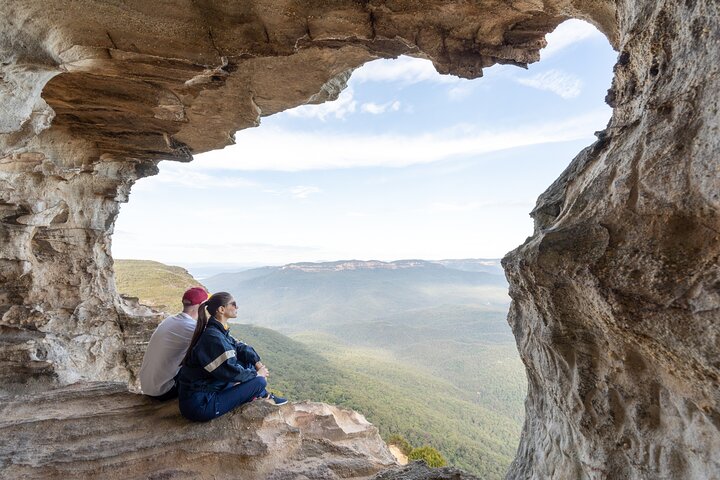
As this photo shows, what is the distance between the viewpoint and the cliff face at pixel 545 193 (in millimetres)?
2930

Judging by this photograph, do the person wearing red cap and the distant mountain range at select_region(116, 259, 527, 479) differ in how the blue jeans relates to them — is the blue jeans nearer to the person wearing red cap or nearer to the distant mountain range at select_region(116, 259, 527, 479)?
the person wearing red cap

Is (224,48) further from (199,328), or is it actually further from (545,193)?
(545,193)

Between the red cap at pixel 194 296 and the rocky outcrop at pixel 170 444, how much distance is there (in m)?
1.84

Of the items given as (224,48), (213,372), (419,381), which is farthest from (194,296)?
(419,381)

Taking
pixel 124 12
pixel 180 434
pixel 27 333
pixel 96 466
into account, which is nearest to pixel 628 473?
pixel 180 434

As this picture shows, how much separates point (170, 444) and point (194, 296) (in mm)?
2247

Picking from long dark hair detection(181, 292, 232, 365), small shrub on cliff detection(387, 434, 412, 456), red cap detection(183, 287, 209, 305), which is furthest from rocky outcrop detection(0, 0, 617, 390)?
small shrub on cliff detection(387, 434, 412, 456)

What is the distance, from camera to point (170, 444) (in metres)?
5.50

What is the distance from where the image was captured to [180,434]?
18.6ft

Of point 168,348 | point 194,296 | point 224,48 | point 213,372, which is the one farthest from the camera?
point 194,296

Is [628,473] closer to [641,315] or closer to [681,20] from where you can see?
[641,315]

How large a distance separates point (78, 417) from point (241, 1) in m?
7.22

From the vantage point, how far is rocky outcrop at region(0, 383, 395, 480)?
17.3 feet

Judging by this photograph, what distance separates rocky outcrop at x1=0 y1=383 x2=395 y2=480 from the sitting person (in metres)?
0.26
